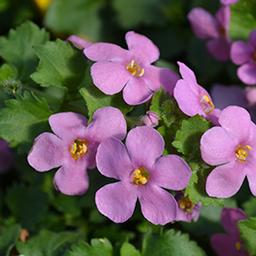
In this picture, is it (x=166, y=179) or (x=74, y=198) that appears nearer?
(x=166, y=179)

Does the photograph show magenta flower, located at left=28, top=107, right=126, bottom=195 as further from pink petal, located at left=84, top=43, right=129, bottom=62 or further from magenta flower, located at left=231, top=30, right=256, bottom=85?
magenta flower, located at left=231, top=30, right=256, bottom=85

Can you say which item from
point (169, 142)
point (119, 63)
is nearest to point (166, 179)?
point (169, 142)

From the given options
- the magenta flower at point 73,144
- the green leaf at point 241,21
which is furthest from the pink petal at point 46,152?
the green leaf at point 241,21

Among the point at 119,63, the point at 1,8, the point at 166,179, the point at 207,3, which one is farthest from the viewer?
the point at 1,8

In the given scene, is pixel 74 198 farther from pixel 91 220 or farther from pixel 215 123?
pixel 215 123

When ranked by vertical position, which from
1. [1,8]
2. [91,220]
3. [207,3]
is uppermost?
[207,3]

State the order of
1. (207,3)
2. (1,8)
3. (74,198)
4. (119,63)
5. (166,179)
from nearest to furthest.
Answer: (166,179) < (119,63) < (74,198) < (207,3) < (1,8)

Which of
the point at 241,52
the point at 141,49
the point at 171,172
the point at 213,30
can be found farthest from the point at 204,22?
the point at 171,172
